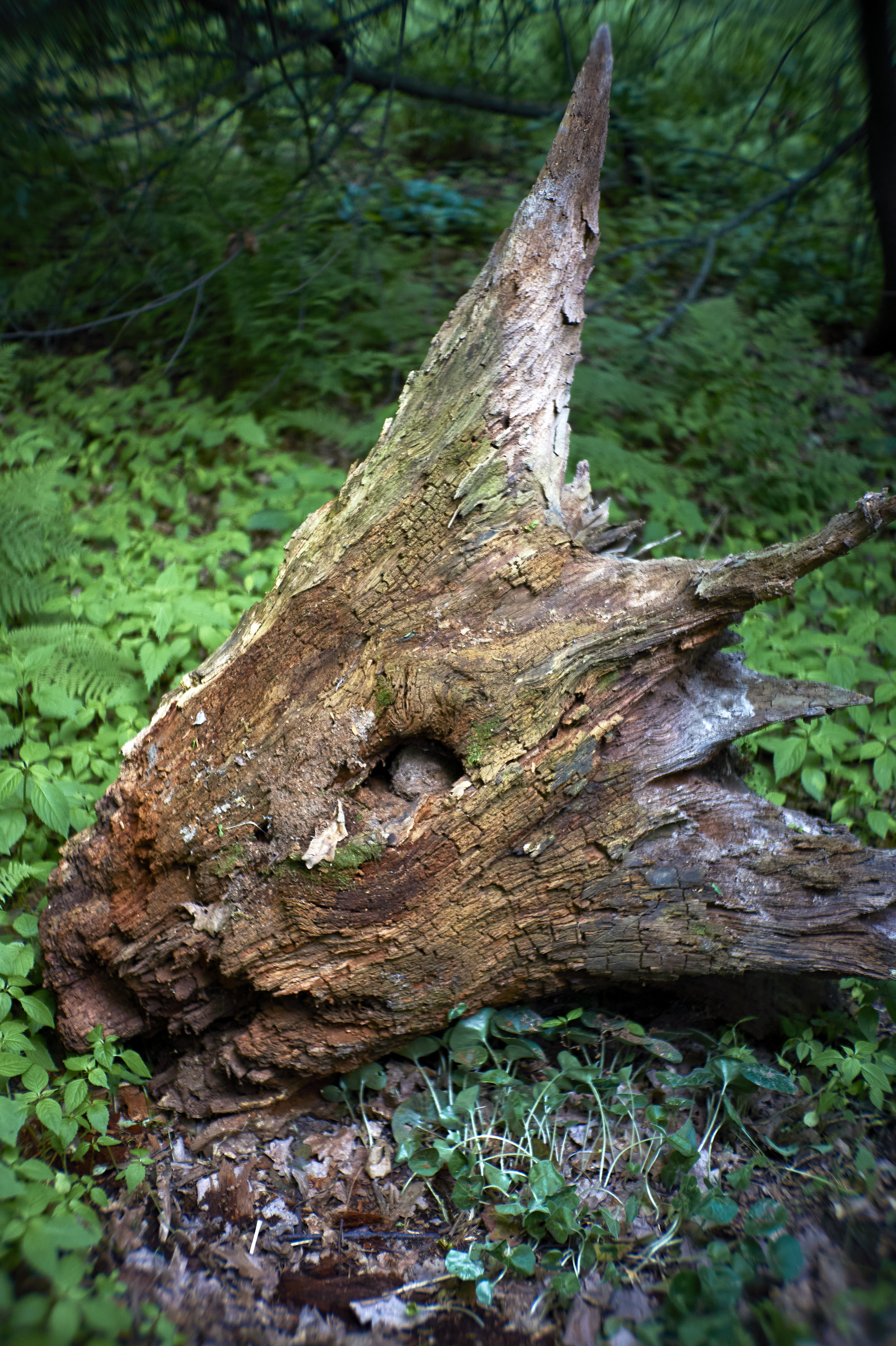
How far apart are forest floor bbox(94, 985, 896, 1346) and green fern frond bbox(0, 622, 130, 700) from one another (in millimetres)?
1565

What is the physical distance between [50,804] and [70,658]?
0.77 meters

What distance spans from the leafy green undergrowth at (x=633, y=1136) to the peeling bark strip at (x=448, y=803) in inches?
10.0

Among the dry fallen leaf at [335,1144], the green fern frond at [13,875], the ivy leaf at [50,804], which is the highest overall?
the ivy leaf at [50,804]

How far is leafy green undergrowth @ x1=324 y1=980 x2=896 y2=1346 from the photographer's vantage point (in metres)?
1.91

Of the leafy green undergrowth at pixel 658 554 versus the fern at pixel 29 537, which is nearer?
the leafy green undergrowth at pixel 658 554

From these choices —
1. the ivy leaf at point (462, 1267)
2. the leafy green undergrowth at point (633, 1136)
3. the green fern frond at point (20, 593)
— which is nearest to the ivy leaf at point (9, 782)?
the green fern frond at point (20, 593)

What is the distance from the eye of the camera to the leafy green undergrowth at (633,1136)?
191 centimetres

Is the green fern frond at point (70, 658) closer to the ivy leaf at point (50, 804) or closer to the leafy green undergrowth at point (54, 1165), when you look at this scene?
the ivy leaf at point (50, 804)

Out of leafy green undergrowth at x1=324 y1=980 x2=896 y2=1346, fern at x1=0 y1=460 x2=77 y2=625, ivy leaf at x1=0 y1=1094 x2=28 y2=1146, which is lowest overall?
leafy green undergrowth at x1=324 y1=980 x2=896 y2=1346

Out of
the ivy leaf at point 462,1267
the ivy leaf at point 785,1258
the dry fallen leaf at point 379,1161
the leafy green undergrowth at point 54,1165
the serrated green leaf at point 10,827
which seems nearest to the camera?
the leafy green undergrowth at point 54,1165

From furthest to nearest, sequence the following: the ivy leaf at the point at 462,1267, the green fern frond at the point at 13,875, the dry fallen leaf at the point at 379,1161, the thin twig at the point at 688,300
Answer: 1. the thin twig at the point at 688,300
2. the green fern frond at the point at 13,875
3. the dry fallen leaf at the point at 379,1161
4. the ivy leaf at the point at 462,1267

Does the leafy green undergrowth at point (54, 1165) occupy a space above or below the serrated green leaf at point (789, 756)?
below

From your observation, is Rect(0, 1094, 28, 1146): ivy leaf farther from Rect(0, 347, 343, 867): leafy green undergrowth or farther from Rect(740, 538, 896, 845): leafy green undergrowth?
Rect(740, 538, 896, 845): leafy green undergrowth

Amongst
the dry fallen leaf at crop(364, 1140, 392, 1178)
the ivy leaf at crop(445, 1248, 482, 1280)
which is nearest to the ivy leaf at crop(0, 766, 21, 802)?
the dry fallen leaf at crop(364, 1140, 392, 1178)
